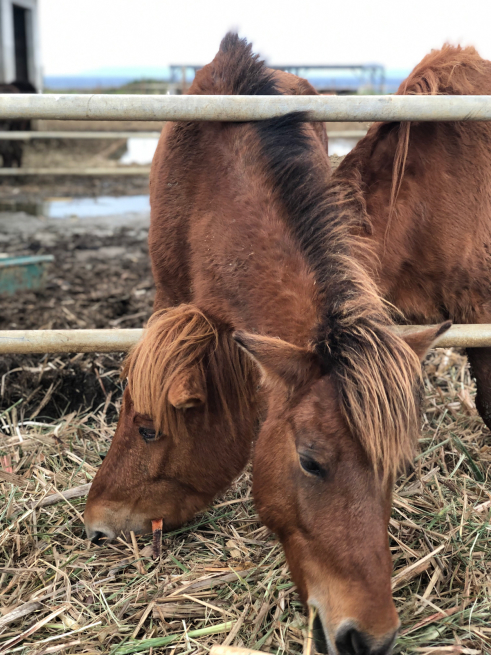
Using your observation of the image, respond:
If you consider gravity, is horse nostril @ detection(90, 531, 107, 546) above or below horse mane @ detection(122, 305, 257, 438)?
below

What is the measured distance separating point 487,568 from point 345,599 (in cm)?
84

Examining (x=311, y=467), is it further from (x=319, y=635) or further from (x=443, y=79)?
(x=443, y=79)

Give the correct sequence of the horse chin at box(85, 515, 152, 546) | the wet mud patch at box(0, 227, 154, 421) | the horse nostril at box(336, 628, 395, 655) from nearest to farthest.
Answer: the horse nostril at box(336, 628, 395, 655), the horse chin at box(85, 515, 152, 546), the wet mud patch at box(0, 227, 154, 421)

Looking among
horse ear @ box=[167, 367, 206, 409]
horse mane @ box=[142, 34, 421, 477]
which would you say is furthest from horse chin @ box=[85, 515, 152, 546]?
horse ear @ box=[167, 367, 206, 409]

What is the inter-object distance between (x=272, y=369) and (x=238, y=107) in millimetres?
1074

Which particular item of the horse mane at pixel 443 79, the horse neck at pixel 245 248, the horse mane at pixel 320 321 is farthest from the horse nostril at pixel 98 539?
the horse mane at pixel 443 79

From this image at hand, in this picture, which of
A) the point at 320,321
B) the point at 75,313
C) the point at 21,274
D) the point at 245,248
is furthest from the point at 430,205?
the point at 21,274

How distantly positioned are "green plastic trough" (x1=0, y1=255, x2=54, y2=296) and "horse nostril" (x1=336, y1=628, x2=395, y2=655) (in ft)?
13.7

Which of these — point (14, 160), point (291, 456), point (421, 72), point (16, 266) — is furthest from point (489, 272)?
point (14, 160)

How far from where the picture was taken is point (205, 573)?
7.02ft

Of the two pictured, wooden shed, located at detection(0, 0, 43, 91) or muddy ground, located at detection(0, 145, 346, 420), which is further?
wooden shed, located at detection(0, 0, 43, 91)

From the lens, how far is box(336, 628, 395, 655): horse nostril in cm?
150

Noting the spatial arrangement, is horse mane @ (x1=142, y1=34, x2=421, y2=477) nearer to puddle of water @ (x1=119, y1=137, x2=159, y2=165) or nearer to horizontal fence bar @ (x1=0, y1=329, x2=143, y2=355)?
horizontal fence bar @ (x1=0, y1=329, x2=143, y2=355)

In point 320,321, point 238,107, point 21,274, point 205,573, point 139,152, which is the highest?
point 238,107
